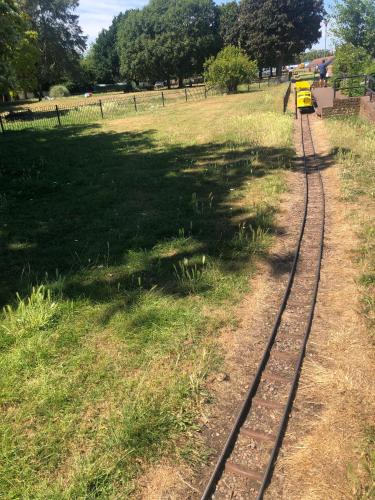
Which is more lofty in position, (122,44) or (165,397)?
(122,44)

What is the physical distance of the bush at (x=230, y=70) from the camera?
37259mm

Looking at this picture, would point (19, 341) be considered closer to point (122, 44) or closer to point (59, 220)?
point (59, 220)

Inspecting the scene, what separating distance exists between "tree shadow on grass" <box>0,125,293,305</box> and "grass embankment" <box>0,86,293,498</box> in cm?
4

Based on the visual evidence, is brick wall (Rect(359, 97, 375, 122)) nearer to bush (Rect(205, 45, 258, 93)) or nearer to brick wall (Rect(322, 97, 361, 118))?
brick wall (Rect(322, 97, 361, 118))

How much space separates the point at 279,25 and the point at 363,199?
57.6 meters

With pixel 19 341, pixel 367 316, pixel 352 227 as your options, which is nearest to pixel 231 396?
pixel 367 316

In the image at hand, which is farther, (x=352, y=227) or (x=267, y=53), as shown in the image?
(x=267, y=53)

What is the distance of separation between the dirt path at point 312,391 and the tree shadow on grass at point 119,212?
4.19ft

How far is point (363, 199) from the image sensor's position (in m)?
8.85

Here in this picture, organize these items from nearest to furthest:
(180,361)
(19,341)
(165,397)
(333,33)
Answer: (165,397) → (180,361) → (19,341) → (333,33)

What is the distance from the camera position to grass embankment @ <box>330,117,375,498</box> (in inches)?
131

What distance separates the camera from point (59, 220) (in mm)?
8805

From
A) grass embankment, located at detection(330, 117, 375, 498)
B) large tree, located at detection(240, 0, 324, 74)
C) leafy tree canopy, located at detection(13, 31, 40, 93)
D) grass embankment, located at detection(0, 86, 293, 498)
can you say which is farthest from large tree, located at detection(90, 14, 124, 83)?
grass embankment, located at detection(0, 86, 293, 498)

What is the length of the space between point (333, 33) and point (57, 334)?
49.5 meters
